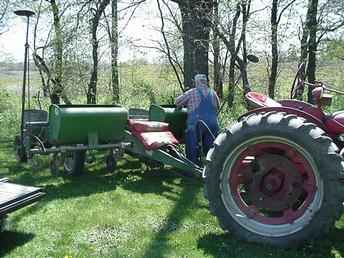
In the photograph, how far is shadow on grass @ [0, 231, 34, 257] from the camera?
14.1 feet

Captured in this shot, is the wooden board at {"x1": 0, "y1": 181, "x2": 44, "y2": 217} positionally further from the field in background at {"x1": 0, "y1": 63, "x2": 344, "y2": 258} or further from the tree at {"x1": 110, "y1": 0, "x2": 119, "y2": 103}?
the tree at {"x1": 110, "y1": 0, "x2": 119, "y2": 103}

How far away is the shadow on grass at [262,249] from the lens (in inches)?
159

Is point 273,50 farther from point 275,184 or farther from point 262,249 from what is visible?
point 262,249

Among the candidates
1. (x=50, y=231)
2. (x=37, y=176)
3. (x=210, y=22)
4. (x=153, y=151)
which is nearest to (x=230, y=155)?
(x=50, y=231)

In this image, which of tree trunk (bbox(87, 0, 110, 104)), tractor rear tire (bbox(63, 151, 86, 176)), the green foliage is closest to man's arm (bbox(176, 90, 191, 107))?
tractor rear tire (bbox(63, 151, 86, 176))

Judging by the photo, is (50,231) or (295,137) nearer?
(295,137)

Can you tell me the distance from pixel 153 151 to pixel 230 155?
8.40ft

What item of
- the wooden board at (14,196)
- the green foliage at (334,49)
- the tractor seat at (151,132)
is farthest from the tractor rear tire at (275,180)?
the green foliage at (334,49)

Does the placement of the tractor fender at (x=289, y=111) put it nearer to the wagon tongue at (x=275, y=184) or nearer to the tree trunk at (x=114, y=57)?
the wagon tongue at (x=275, y=184)

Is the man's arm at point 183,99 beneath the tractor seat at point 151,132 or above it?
above

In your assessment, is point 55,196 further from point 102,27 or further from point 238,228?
point 102,27

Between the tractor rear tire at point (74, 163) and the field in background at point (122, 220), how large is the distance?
145 millimetres

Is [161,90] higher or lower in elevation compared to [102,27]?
lower

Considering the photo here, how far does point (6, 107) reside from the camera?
17750mm
